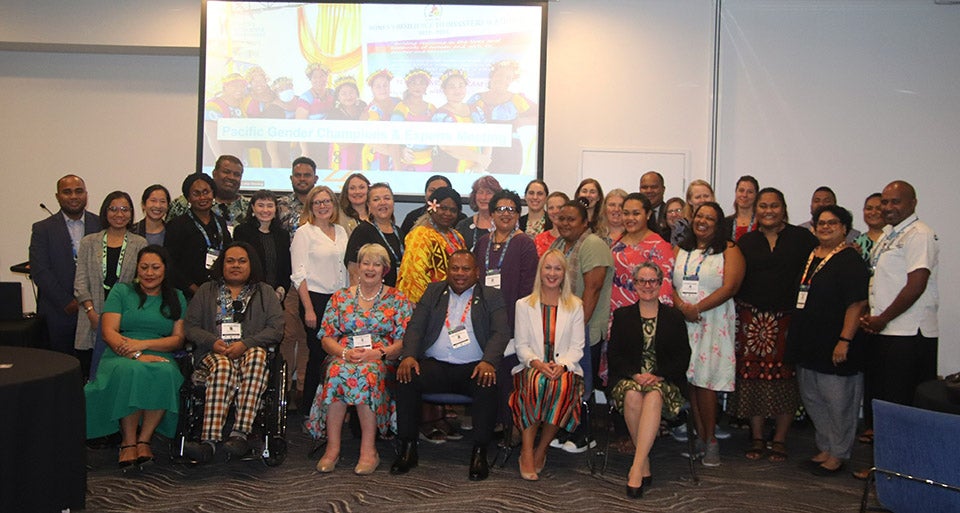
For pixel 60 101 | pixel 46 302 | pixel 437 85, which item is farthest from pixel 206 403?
pixel 60 101

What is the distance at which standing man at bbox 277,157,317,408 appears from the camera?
5395 millimetres

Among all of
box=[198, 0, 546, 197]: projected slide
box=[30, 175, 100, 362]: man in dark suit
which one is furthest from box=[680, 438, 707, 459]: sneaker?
box=[30, 175, 100, 362]: man in dark suit

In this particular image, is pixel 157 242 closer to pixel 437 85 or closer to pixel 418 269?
pixel 418 269

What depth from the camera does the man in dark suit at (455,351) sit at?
13.9 feet

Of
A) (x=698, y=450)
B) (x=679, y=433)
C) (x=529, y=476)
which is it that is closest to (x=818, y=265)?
(x=698, y=450)

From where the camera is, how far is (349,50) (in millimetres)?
6844

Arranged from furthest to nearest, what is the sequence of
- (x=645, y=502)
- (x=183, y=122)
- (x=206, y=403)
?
(x=183, y=122) < (x=206, y=403) < (x=645, y=502)

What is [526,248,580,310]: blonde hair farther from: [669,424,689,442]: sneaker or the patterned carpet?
[669,424,689,442]: sneaker

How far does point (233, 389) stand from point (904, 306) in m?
3.73

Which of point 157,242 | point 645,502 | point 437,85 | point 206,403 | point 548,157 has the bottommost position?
point 645,502

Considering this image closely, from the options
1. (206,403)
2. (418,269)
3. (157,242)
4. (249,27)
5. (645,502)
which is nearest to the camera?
(645,502)

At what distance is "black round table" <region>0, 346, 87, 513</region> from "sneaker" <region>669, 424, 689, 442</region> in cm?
351

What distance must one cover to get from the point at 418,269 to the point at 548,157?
2.66 meters

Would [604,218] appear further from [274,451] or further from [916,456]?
[916,456]
